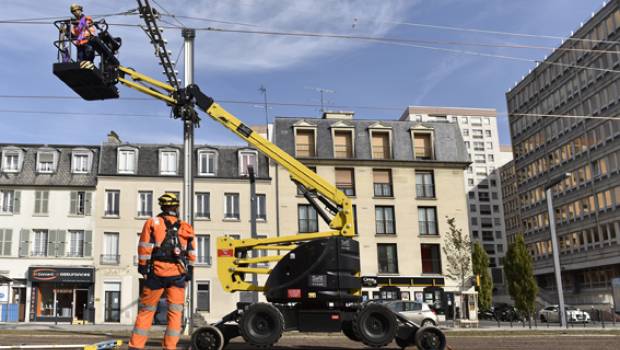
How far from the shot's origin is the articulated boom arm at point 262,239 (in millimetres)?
13126

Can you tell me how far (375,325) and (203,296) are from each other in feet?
98.9

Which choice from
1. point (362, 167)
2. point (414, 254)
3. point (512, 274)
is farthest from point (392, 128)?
point (512, 274)

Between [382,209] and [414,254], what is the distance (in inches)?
155

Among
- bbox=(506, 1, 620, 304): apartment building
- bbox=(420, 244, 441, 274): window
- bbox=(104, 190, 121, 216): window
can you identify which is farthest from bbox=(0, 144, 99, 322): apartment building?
bbox=(506, 1, 620, 304): apartment building

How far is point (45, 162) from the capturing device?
133ft

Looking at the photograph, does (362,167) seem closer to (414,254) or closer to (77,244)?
(414,254)

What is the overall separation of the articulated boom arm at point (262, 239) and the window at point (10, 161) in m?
30.2

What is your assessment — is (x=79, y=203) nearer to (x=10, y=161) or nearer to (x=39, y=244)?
(x=39, y=244)

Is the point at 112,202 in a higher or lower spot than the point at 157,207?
higher

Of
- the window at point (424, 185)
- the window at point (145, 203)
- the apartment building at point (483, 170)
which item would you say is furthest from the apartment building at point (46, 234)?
the apartment building at point (483, 170)

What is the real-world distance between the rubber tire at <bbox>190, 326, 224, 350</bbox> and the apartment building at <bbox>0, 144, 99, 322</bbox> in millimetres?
29790

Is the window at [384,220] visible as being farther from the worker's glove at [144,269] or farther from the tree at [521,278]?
the worker's glove at [144,269]

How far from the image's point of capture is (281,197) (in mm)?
41656

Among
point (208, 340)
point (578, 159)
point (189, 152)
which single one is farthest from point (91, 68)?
point (578, 159)
